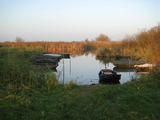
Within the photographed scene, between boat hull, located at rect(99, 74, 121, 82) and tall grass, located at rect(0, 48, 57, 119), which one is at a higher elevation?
tall grass, located at rect(0, 48, 57, 119)

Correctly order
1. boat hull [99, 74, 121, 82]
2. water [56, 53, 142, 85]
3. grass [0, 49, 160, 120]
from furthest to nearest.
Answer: water [56, 53, 142, 85], boat hull [99, 74, 121, 82], grass [0, 49, 160, 120]

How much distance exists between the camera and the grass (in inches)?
154

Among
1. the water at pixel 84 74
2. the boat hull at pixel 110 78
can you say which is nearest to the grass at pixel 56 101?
the water at pixel 84 74

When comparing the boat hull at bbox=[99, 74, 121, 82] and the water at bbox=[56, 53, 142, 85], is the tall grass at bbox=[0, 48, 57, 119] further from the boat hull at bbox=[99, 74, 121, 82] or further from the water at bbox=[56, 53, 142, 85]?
the boat hull at bbox=[99, 74, 121, 82]

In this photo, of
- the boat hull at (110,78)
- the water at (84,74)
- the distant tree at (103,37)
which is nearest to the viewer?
the boat hull at (110,78)

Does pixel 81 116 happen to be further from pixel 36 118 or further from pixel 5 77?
pixel 5 77

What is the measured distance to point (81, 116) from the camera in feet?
12.7

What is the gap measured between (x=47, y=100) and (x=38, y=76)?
2.18m

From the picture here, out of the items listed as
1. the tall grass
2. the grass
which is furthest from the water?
the grass

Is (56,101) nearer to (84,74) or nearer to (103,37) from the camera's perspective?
(84,74)

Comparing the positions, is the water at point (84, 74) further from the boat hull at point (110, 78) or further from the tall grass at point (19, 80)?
the tall grass at point (19, 80)

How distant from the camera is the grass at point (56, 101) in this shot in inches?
154

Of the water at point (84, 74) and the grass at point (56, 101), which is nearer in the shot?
the grass at point (56, 101)

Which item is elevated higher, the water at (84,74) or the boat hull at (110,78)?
the boat hull at (110,78)
